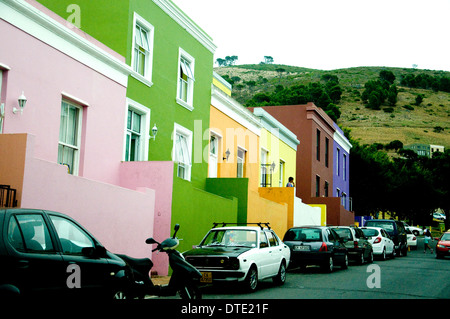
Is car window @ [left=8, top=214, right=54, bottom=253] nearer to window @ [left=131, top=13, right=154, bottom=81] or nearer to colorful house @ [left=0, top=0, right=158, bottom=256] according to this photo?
colorful house @ [left=0, top=0, right=158, bottom=256]

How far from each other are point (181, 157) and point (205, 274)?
8571mm

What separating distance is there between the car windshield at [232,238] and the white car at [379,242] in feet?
41.4

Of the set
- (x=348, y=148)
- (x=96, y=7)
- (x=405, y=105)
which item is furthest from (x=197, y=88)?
(x=405, y=105)

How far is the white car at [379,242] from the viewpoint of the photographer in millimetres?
24812

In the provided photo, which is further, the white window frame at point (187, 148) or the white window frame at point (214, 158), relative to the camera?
the white window frame at point (214, 158)

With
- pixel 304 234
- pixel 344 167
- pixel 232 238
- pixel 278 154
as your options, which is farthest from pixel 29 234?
pixel 344 167

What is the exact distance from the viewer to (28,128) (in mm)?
12695

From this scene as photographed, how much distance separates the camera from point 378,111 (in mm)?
121000

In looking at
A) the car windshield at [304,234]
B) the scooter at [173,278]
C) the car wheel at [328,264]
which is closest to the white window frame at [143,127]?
the car windshield at [304,234]

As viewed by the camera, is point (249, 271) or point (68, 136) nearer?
point (249, 271)

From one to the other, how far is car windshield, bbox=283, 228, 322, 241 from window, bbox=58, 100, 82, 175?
25.4 ft

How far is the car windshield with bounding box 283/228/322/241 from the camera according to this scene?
720 inches

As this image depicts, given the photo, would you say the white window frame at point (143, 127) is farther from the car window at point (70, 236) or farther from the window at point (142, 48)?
the car window at point (70, 236)
